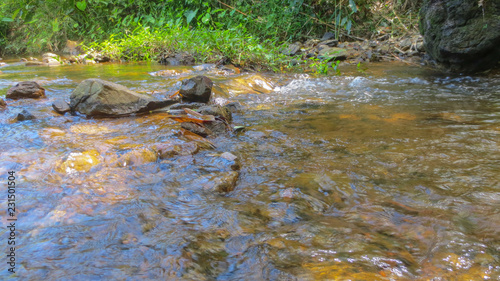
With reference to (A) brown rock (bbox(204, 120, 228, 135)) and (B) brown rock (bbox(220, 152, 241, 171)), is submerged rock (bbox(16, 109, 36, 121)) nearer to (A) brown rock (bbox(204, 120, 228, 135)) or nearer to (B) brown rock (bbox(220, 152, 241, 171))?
(A) brown rock (bbox(204, 120, 228, 135))

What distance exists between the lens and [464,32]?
461 cm

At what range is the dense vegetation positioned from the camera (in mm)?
6656

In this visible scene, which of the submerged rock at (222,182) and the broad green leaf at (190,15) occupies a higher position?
the broad green leaf at (190,15)

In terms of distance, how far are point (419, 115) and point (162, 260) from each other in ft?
8.78

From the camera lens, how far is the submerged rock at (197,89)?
3412 mm

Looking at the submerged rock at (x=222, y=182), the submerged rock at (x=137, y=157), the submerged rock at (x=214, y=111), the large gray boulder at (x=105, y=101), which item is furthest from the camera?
the large gray boulder at (x=105, y=101)

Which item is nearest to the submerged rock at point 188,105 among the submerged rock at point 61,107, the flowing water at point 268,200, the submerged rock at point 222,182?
the flowing water at point 268,200

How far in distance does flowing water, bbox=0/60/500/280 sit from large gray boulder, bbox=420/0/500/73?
213 centimetres

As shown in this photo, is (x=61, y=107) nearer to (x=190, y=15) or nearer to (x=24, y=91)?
(x=24, y=91)

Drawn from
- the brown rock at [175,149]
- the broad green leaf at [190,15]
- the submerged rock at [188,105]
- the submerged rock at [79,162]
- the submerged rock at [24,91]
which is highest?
the broad green leaf at [190,15]

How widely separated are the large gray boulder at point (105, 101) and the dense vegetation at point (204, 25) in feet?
7.64

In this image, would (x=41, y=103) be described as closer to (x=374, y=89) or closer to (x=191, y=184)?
(x=191, y=184)

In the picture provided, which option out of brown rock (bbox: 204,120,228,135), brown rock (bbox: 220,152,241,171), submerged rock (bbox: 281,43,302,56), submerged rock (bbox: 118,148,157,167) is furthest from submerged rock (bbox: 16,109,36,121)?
submerged rock (bbox: 281,43,302,56)

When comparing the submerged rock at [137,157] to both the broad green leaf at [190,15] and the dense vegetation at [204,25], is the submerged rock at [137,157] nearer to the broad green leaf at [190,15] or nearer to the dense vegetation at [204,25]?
the dense vegetation at [204,25]
